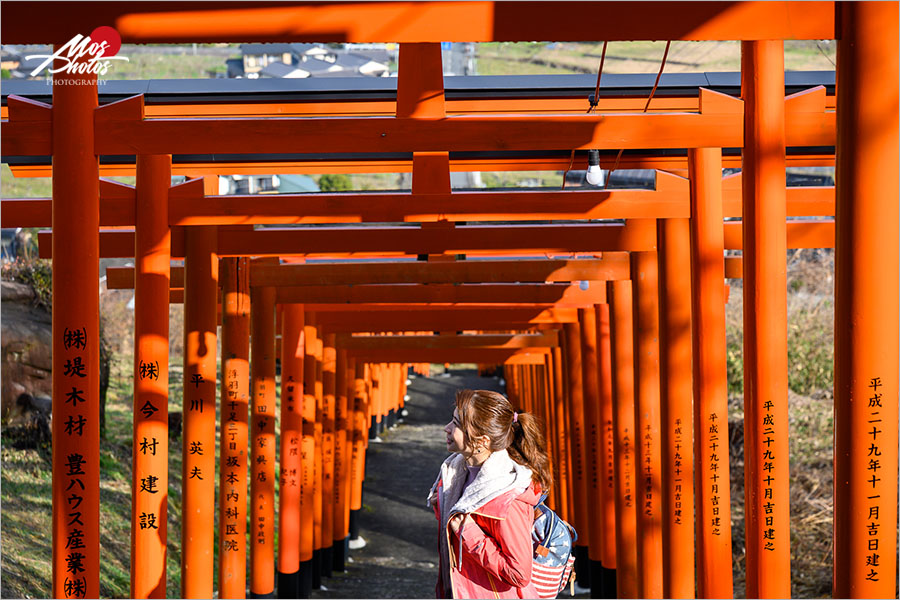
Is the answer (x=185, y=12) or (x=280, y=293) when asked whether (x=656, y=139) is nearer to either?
(x=185, y=12)

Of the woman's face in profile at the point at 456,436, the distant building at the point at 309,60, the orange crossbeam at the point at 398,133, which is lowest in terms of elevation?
the woman's face in profile at the point at 456,436

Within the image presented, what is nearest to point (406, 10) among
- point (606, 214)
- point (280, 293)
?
point (606, 214)

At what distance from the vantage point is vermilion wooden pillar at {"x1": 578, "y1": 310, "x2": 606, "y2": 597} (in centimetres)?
1394

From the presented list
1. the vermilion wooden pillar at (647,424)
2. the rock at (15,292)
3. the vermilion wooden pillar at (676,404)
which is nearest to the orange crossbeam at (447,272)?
the vermilion wooden pillar at (647,424)

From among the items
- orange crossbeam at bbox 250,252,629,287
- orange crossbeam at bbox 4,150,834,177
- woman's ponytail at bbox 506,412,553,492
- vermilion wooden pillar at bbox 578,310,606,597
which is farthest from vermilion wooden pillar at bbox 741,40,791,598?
vermilion wooden pillar at bbox 578,310,606,597

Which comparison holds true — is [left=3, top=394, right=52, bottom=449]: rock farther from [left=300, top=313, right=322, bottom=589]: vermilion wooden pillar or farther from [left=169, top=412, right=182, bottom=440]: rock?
[left=169, top=412, right=182, bottom=440]: rock

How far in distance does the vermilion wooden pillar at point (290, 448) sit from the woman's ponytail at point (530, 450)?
9.60 metres

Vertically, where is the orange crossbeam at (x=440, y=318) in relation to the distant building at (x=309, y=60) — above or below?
below

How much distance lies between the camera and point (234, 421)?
34.8 feet

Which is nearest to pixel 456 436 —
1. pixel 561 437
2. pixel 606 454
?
pixel 606 454

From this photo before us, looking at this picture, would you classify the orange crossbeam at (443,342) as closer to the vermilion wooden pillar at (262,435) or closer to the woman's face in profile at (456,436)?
the vermilion wooden pillar at (262,435)

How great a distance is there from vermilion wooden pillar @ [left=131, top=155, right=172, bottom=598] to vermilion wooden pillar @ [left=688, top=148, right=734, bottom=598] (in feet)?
12.8

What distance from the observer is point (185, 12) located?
507 cm

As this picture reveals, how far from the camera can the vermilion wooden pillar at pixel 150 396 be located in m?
8.04
